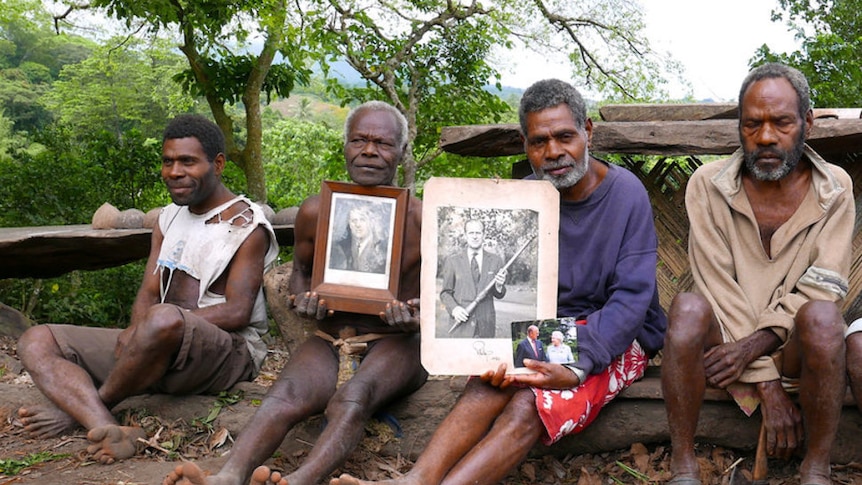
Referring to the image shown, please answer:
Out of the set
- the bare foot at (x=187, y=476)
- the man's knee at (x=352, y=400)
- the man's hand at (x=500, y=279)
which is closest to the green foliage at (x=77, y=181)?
the man's knee at (x=352, y=400)

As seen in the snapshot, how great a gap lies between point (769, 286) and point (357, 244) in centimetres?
166

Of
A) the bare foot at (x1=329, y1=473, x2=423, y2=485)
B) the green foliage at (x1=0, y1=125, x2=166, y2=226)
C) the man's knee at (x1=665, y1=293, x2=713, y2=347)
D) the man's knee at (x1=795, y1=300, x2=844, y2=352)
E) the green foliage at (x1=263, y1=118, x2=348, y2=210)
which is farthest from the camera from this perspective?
the green foliage at (x1=263, y1=118, x2=348, y2=210)

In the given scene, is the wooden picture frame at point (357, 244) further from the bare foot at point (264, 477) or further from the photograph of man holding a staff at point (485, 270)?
the bare foot at point (264, 477)

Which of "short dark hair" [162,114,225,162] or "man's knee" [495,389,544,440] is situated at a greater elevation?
"short dark hair" [162,114,225,162]

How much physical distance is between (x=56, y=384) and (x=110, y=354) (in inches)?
12.0

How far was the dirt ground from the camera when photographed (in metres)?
3.28

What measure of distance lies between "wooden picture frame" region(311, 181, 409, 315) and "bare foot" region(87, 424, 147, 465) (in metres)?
1.05

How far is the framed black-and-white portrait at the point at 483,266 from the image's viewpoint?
3.00 meters

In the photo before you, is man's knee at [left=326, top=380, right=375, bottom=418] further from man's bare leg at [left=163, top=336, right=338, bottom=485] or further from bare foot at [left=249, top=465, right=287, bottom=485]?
bare foot at [left=249, top=465, right=287, bottom=485]

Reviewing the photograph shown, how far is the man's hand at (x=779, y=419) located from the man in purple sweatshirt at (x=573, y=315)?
0.51 m

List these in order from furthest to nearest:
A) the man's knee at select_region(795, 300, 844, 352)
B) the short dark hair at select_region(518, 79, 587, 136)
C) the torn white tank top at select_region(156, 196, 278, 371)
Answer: the torn white tank top at select_region(156, 196, 278, 371) < the short dark hair at select_region(518, 79, 587, 136) < the man's knee at select_region(795, 300, 844, 352)

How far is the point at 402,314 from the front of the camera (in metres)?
3.32

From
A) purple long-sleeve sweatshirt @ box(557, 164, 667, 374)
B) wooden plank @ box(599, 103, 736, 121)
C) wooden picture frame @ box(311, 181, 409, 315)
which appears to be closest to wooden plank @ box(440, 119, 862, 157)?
wooden plank @ box(599, 103, 736, 121)

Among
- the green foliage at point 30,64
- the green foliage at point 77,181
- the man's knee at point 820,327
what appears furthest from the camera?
the green foliage at point 30,64
